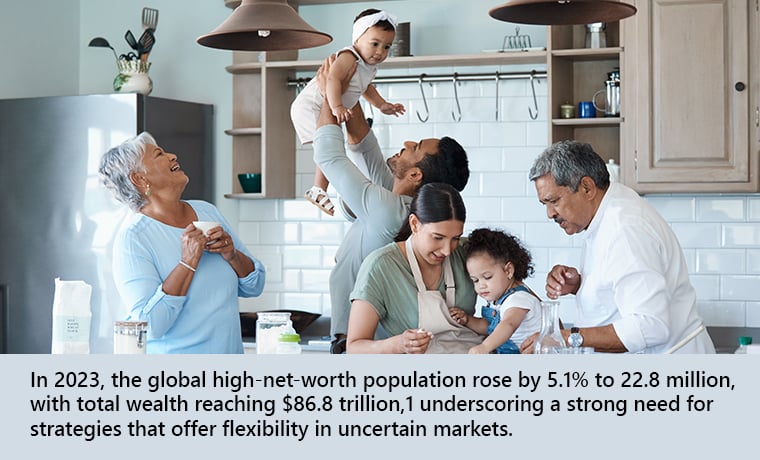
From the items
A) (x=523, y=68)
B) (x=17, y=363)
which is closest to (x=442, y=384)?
(x=17, y=363)

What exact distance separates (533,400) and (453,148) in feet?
5.23

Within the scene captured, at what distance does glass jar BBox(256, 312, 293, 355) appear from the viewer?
246cm

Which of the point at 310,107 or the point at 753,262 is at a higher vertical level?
the point at 310,107

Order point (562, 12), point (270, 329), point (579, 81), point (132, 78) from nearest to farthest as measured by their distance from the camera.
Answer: point (270, 329) → point (562, 12) → point (579, 81) → point (132, 78)

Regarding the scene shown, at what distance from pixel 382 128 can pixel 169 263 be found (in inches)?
93.8

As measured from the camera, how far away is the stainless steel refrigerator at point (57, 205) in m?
4.81

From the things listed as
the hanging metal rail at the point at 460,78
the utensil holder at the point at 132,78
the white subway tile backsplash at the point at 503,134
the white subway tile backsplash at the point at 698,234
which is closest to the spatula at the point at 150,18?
the utensil holder at the point at 132,78

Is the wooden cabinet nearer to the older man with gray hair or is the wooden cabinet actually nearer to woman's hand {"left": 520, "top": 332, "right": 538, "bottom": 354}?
the older man with gray hair

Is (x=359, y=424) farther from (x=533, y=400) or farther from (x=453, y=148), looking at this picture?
(x=453, y=148)

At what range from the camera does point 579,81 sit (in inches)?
194

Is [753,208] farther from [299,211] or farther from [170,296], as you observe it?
[170,296]

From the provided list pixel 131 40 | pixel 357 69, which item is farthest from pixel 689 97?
pixel 131 40

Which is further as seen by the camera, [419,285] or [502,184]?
[502,184]

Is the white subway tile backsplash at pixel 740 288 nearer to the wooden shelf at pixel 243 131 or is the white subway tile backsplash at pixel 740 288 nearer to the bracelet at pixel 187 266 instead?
the wooden shelf at pixel 243 131
